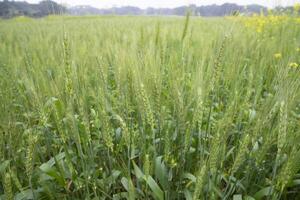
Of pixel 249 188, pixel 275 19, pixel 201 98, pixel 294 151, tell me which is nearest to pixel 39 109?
pixel 201 98

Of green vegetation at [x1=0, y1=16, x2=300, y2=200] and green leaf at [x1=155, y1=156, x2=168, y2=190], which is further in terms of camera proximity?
green leaf at [x1=155, y1=156, x2=168, y2=190]

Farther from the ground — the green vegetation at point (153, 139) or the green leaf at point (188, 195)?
the green vegetation at point (153, 139)

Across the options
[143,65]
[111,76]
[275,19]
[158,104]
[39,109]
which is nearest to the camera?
[39,109]

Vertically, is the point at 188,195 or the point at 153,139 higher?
the point at 153,139

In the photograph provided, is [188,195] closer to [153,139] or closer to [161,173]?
[161,173]

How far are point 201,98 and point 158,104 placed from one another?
0.57ft

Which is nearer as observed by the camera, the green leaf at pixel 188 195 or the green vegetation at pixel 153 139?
the green vegetation at pixel 153 139

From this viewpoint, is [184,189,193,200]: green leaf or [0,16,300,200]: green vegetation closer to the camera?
Result: [0,16,300,200]: green vegetation

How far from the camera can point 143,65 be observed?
1136 mm

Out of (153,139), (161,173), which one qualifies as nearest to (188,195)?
(161,173)

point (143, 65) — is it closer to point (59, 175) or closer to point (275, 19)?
point (59, 175)

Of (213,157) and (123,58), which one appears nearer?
(213,157)

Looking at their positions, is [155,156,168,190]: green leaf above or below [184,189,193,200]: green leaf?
above

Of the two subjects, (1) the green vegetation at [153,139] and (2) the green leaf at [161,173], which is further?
(2) the green leaf at [161,173]
